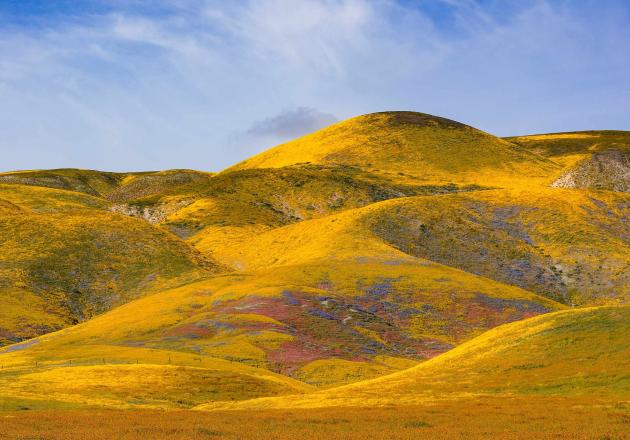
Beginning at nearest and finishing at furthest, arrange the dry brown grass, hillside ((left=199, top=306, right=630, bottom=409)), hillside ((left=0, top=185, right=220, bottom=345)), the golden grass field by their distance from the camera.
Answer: the dry brown grass
the golden grass field
hillside ((left=199, top=306, right=630, bottom=409))
hillside ((left=0, top=185, right=220, bottom=345))

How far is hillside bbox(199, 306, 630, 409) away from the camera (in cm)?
5691

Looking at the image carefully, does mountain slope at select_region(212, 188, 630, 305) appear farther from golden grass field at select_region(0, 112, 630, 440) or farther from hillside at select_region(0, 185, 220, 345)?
hillside at select_region(0, 185, 220, 345)

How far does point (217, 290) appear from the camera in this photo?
410 feet

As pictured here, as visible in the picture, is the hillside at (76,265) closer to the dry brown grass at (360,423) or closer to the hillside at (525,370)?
the hillside at (525,370)

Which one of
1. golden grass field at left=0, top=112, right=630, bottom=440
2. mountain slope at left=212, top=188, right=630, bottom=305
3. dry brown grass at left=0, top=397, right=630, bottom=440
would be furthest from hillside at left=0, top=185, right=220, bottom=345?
dry brown grass at left=0, top=397, right=630, bottom=440

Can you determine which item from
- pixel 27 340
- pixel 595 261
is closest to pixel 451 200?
pixel 595 261

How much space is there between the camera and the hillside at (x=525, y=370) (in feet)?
187

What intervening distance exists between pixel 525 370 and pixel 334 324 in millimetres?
46137

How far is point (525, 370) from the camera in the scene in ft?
207

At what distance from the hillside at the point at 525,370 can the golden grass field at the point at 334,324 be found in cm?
24

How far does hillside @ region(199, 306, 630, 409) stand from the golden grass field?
24 cm

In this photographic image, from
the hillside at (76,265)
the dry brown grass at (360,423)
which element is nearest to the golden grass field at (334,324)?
the dry brown grass at (360,423)

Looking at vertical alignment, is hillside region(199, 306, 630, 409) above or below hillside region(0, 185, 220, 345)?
below

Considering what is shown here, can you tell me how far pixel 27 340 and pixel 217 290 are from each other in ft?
103
